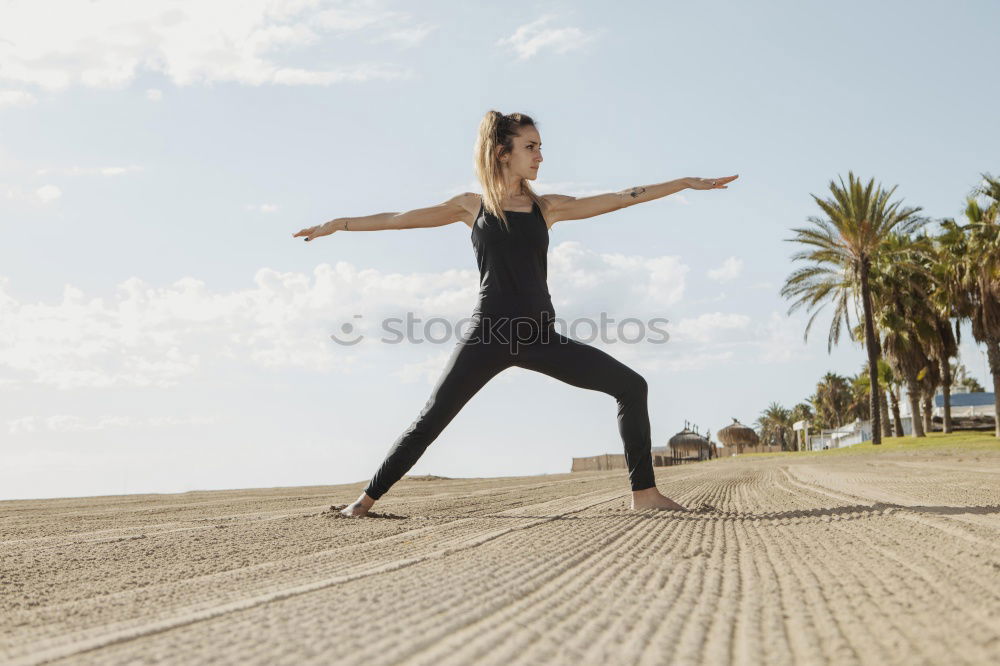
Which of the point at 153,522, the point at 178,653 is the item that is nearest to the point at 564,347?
the point at 153,522

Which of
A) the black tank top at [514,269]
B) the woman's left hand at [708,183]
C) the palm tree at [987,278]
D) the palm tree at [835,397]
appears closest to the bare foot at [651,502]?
the black tank top at [514,269]

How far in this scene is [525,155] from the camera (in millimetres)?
4312

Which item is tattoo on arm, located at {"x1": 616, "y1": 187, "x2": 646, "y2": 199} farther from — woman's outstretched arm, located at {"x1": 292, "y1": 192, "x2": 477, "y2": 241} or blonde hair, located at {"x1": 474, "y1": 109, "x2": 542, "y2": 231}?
woman's outstretched arm, located at {"x1": 292, "y1": 192, "x2": 477, "y2": 241}

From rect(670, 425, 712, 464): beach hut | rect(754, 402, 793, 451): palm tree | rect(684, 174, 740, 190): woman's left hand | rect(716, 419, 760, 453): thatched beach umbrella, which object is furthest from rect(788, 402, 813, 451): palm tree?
rect(684, 174, 740, 190): woman's left hand

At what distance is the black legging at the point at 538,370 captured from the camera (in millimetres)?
4176

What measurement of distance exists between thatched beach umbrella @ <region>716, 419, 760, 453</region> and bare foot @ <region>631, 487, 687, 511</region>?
60.4 metres

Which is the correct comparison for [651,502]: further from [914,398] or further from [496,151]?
[914,398]

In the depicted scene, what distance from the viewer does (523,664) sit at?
119cm

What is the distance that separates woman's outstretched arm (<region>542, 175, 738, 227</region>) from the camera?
177 inches

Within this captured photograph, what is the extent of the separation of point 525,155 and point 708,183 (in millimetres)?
1039

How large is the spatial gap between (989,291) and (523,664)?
36967mm

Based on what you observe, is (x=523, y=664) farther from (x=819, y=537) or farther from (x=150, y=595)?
(x=819, y=537)

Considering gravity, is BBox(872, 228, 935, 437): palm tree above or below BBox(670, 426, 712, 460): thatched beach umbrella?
above

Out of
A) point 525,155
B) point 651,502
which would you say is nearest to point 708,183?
point 525,155
